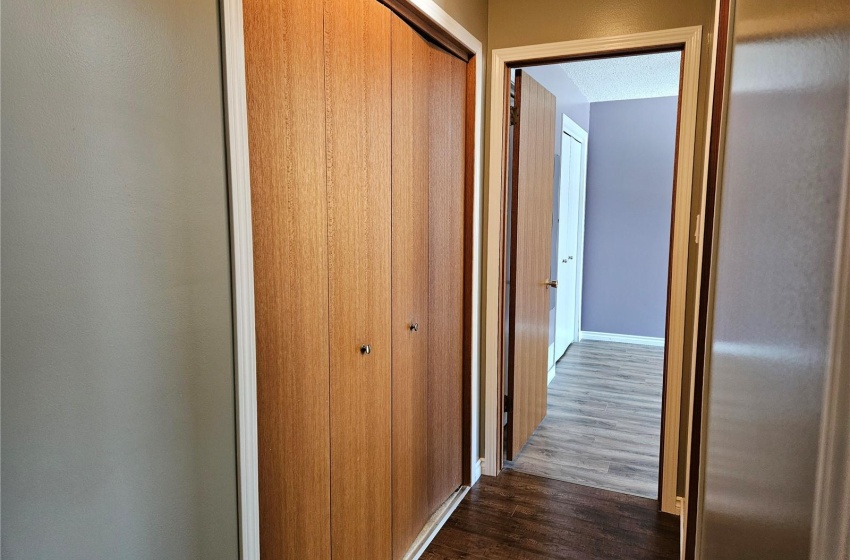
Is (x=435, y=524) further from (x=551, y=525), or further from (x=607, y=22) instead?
(x=607, y=22)

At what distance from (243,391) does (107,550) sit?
0.36 metres

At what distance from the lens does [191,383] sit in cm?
104

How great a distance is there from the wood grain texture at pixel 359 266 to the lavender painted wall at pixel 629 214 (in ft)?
14.2

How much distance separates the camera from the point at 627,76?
4.49 metres

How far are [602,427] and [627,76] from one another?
2927 mm

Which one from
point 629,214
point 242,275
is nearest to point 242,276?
point 242,275

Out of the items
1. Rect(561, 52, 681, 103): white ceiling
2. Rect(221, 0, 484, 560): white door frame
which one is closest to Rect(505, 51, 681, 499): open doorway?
Rect(561, 52, 681, 103): white ceiling

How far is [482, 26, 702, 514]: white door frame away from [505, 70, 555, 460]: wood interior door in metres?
0.16

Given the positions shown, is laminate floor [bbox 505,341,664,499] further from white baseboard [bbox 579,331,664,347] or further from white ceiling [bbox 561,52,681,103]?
white ceiling [bbox 561,52,681,103]

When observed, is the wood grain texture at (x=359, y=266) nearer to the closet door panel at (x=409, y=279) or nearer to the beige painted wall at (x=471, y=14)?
the closet door panel at (x=409, y=279)

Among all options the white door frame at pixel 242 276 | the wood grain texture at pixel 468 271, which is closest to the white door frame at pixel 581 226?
the wood grain texture at pixel 468 271

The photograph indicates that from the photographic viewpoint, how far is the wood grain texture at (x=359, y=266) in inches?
61.1

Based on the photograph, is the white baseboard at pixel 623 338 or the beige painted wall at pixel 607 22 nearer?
the beige painted wall at pixel 607 22

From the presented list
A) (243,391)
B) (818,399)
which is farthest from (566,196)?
(818,399)
